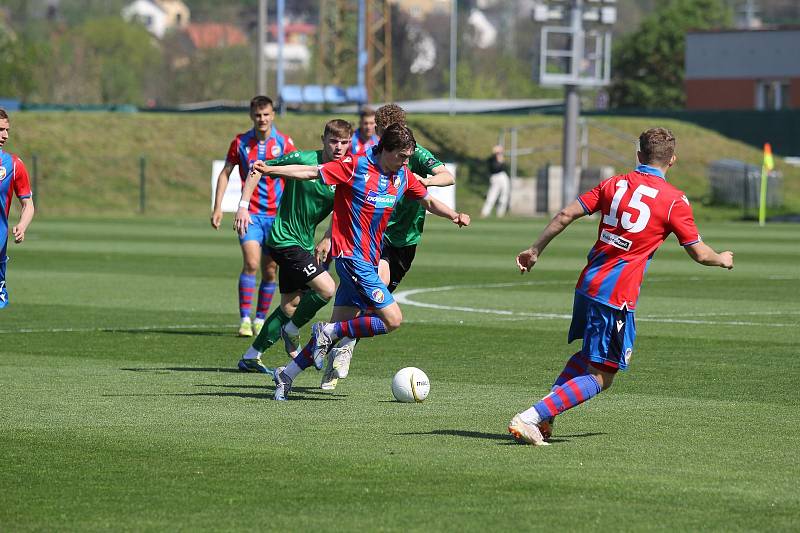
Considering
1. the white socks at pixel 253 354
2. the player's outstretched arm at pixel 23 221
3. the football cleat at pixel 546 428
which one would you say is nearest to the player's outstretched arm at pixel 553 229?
the football cleat at pixel 546 428

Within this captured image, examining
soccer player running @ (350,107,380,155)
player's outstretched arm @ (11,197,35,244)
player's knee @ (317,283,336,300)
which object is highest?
soccer player running @ (350,107,380,155)

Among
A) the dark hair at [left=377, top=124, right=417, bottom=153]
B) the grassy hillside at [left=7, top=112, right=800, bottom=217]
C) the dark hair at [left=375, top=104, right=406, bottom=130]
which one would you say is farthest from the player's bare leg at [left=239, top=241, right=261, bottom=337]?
the grassy hillside at [left=7, top=112, right=800, bottom=217]

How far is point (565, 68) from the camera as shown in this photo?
46562mm

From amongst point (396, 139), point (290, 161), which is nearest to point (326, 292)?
point (290, 161)

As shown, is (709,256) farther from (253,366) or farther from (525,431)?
(253,366)

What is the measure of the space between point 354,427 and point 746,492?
2.69 meters

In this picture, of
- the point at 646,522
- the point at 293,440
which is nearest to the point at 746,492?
the point at 646,522

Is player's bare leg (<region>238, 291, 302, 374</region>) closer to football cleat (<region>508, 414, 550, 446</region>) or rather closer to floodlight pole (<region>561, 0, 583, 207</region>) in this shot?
football cleat (<region>508, 414, 550, 446</region>)

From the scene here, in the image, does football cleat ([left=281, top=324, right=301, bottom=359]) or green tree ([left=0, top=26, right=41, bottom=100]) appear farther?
green tree ([left=0, top=26, right=41, bottom=100])

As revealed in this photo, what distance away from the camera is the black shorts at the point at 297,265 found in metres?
11.9

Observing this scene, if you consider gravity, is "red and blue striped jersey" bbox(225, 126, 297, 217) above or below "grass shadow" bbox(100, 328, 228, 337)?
above

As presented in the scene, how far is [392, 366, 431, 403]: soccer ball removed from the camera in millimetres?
10180

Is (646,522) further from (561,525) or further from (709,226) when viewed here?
(709,226)

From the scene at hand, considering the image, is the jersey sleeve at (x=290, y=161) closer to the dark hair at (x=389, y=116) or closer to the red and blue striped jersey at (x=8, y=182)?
the dark hair at (x=389, y=116)
